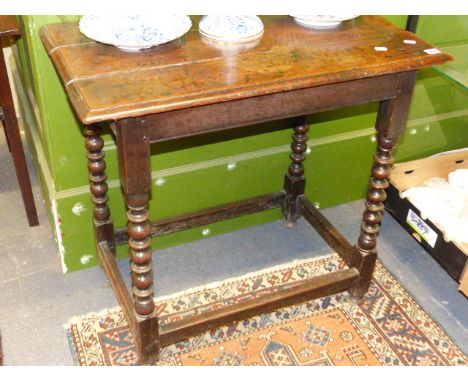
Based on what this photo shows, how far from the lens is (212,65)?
5.00ft

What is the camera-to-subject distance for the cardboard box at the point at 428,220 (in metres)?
2.13

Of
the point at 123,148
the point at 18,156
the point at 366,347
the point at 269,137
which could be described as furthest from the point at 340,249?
the point at 18,156

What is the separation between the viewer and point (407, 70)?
1.63 m

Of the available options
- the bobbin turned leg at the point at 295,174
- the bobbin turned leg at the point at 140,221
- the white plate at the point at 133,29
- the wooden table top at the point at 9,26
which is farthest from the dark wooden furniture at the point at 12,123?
the bobbin turned leg at the point at 295,174

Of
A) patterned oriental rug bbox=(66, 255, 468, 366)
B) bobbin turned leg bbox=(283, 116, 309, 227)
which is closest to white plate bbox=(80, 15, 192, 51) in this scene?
bobbin turned leg bbox=(283, 116, 309, 227)

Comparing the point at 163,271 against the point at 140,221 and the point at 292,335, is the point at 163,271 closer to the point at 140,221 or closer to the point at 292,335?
the point at 292,335

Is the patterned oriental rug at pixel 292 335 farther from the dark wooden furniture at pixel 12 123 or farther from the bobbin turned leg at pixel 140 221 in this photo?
the dark wooden furniture at pixel 12 123

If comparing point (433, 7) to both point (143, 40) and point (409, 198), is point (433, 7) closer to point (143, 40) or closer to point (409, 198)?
point (409, 198)

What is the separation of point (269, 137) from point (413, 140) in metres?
0.70

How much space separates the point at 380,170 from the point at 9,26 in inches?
48.5

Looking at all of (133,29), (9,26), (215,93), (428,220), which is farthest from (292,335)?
(9,26)

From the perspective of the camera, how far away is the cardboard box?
213 cm

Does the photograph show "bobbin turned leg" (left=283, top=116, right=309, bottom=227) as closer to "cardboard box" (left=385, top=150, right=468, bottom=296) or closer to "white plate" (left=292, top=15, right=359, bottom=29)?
"cardboard box" (left=385, top=150, right=468, bottom=296)

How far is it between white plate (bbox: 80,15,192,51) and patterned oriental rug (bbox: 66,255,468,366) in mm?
855
